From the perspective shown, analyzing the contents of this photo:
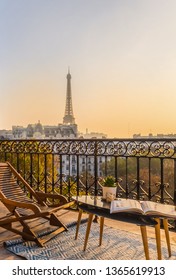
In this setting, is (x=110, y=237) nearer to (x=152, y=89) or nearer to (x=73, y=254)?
(x=73, y=254)

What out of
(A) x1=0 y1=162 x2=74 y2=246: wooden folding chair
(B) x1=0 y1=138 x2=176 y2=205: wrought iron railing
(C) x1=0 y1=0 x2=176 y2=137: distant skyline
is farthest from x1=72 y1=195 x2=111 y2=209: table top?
(C) x1=0 y1=0 x2=176 y2=137: distant skyline

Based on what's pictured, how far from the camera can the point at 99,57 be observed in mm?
6480

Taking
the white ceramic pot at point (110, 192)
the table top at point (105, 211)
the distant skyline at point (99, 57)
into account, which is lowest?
the table top at point (105, 211)

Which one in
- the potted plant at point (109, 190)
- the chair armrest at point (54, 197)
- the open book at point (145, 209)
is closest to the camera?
the open book at point (145, 209)

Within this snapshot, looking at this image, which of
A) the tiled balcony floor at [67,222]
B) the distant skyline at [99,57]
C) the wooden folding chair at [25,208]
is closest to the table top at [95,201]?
the wooden folding chair at [25,208]

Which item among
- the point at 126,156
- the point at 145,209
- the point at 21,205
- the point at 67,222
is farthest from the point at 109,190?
the point at 67,222

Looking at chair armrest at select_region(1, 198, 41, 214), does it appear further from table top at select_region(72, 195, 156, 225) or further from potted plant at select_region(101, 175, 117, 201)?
potted plant at select_region(101, 175, 117, 201)

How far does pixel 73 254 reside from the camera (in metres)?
2.43

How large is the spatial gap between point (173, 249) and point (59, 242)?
109 centimetres

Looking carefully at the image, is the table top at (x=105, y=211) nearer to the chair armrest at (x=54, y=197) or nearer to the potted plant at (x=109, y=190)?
the potted plant at (x=109, y=190)

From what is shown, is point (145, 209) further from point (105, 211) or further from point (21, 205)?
point (21, 205)

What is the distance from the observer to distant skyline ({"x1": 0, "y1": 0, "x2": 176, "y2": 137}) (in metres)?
4.93

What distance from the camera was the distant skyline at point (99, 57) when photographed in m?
4.93
